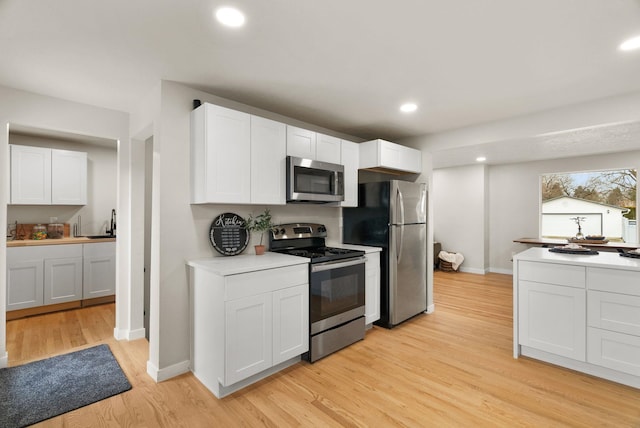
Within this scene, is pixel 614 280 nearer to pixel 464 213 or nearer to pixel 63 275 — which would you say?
pixel 464 213

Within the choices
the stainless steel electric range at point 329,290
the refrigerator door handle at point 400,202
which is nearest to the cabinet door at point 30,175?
the stainless steel electric range at point 329,290

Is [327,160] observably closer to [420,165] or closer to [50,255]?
[420,165]

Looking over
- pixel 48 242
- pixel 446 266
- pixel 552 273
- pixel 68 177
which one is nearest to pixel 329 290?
pixel 552 273

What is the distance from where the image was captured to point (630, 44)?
1976 mm

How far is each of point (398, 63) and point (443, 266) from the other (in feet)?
18.7

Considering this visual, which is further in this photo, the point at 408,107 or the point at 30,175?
the point at 30,175

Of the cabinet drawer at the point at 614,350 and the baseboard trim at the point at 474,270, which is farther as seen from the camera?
the baseboard trim at the point at 474,270

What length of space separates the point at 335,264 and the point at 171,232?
1452 millimetres

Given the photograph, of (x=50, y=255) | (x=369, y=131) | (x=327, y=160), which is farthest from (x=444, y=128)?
(x=50, y=255)

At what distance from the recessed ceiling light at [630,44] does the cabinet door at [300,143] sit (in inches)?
93.1

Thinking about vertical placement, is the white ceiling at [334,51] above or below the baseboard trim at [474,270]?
above

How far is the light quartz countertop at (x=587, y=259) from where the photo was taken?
2389 millimetres

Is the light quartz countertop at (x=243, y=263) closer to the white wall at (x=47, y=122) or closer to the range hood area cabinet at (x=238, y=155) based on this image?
the range hood area cabinet at (x=238, y=155)

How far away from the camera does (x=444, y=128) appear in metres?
3.89
